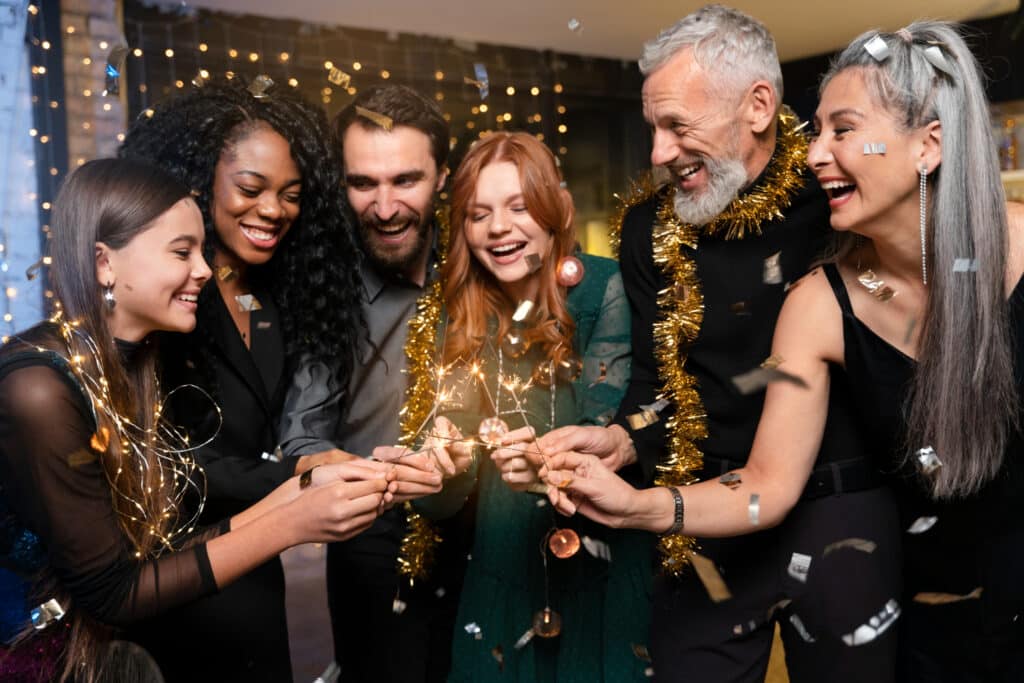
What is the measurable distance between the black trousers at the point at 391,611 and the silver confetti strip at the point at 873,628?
3.03 ft

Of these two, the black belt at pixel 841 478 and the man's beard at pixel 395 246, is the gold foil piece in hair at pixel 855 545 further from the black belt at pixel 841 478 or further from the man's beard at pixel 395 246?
the man's beard at pixel 395 246

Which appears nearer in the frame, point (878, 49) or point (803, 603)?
point (878, 49)

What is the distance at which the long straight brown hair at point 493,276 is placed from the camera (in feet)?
6.60

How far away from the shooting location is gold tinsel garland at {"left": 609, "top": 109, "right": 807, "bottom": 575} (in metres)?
1.92

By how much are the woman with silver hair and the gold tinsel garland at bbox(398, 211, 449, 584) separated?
0.61 metres

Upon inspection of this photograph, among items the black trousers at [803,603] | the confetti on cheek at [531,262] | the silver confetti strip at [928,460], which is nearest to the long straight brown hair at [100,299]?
the confetti on cheek at [531,262]

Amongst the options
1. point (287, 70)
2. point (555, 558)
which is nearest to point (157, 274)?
point (555, 558)

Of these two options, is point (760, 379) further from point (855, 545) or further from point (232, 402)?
point (232, 402)

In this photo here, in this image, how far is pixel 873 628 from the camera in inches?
68.4

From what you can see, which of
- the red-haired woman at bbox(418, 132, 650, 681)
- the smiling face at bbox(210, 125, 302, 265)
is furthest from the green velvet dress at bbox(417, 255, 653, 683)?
the smiling face at bbox(210, 125, 302, 265)

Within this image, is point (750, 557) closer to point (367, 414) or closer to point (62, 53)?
point (367, 414)

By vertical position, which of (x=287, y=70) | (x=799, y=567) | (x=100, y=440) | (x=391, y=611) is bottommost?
(x=391, y=611)

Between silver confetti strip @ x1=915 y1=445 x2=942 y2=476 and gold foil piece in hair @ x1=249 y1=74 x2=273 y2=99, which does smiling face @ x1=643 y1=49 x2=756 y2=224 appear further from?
gold foil piece in hair @ x1=249 y1=74 x2=273 y2=99

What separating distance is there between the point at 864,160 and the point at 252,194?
135 cm
